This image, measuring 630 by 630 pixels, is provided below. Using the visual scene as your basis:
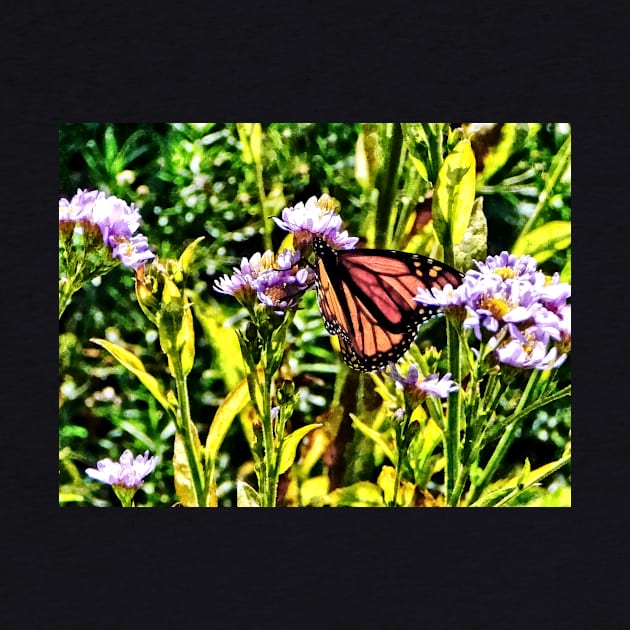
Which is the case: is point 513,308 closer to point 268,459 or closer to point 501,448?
point 501,448

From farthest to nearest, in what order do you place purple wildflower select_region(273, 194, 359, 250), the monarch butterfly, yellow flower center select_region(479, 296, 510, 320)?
purple wildflower select_region(273, 194, 359, 250) → the monarch butterfly → yellow flower center select_region(479, 296, 510, 320)

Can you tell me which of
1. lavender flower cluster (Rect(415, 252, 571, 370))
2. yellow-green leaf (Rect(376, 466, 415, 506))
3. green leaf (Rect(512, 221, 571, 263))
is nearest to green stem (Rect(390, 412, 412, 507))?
yellow-green leaf (Rect(376, 466, 415, 506))

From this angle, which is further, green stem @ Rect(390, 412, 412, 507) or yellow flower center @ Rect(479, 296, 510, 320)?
green stem @ Rect(390, 412, 412, 507)

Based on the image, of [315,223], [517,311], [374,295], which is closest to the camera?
[517,311]

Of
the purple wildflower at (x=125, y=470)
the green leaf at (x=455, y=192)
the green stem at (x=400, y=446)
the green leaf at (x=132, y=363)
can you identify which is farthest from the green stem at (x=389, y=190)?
the purple wildflower at (x=125, y=470)

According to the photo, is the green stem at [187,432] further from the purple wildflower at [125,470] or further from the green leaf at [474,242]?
the green leaf at [474,242]

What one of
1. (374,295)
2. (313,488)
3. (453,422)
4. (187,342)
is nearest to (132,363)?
(187,342)

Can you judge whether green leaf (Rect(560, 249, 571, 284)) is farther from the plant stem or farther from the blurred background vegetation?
the plant stem

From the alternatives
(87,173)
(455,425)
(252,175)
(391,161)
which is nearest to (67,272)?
(87,173)
